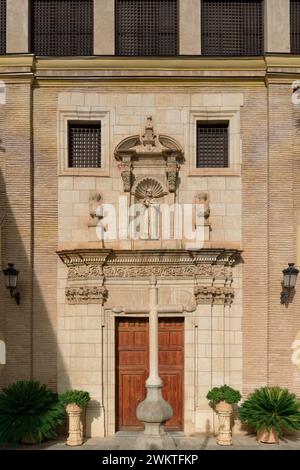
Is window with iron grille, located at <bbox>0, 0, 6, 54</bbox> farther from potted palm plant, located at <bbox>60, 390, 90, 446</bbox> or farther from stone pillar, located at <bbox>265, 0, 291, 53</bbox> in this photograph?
potted palm plant, located at <bbox>60, 390, 90, 446</bbox>

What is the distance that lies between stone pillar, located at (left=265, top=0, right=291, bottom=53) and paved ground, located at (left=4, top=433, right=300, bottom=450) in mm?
9127

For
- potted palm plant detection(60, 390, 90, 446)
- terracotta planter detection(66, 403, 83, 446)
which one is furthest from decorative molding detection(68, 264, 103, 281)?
terracotta planter detection(66, 403, 83, 446)

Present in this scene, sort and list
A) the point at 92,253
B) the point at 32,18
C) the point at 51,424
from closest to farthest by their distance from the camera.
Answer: the point at 51,424, the point at 92,253, the point at 32,18

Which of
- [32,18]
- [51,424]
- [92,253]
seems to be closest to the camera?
[51,424]

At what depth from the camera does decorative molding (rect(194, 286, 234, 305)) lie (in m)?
16.4

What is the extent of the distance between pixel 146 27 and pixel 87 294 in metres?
6.74

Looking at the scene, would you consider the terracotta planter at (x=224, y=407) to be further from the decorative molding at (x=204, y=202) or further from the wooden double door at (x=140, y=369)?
the decorative molding at (x=204, y=202)

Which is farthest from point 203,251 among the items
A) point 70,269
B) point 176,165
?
point 70,269

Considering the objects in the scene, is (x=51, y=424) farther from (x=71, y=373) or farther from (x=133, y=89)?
(x=133, y=89)

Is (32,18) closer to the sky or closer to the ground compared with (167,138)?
closer to the sky

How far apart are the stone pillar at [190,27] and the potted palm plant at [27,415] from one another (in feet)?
28.5

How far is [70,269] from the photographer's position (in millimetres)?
16609

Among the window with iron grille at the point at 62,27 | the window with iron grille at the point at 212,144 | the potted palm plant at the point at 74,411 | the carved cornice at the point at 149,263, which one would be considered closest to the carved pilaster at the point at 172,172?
the window with iron grille at the point at 212,144

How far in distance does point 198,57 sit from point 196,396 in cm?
793
